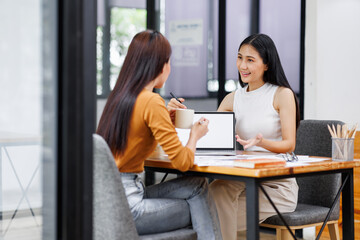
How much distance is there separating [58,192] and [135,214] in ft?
1.88

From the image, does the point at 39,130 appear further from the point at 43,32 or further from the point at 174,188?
the point at 174,188

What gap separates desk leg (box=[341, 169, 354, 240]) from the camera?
2508 mm

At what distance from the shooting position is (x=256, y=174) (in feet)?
6.64

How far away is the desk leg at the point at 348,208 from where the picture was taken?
98.7 inches

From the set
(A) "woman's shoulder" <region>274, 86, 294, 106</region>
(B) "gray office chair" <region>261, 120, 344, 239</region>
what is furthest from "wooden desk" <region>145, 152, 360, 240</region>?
(A) "woman's shoulder" <region>274, 86, 294, 106</region>

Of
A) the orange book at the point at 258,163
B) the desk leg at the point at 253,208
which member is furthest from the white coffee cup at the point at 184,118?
the desk leg at the point at 253,208

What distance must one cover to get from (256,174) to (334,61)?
267 centimetres

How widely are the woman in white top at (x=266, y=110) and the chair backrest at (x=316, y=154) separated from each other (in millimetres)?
230

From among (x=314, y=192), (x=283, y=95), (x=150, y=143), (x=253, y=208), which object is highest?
(x=283, y=95)

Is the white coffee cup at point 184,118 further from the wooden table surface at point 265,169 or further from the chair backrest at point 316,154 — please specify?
the chair backrest at point 316,154

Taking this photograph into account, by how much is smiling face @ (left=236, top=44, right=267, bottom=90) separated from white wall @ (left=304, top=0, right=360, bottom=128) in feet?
5.19

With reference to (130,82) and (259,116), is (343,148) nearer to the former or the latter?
(259,116)

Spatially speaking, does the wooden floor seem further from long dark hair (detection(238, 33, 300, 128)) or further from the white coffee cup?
→ long dark hair (detection(238, 33, 300, 128))

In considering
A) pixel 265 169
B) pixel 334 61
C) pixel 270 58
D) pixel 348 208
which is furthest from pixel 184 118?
pixel 334 61
